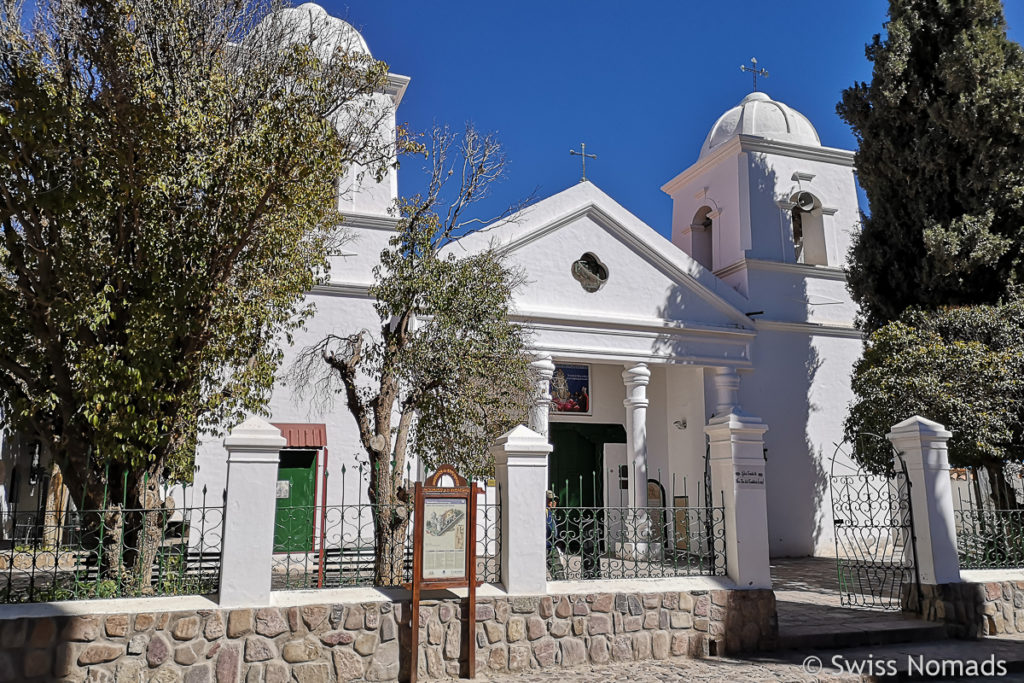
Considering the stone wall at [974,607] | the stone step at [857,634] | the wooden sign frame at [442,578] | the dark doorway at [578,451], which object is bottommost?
the stone step at [857,634]

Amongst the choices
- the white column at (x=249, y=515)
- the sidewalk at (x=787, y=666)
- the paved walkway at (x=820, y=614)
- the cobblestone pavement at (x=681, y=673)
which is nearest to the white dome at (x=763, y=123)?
the paved walkway at (x=820, y=614)

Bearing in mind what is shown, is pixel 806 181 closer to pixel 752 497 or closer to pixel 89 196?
pixel 752 497

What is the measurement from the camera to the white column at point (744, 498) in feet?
24.5

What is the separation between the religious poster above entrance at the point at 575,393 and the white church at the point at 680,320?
39mm

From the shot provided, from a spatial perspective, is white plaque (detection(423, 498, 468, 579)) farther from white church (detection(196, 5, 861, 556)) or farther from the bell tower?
the bell tower

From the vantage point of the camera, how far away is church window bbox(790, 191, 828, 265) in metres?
17.3

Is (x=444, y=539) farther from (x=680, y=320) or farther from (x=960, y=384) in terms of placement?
(x=680, y=320)

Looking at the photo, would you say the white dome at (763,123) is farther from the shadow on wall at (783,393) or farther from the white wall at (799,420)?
the white wall at (799,420)

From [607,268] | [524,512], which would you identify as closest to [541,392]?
[607,268]

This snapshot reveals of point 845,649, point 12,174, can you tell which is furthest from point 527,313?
point 12,174

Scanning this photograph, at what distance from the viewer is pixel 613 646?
6.99 m

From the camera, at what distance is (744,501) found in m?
7.50

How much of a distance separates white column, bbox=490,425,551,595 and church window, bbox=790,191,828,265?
39.8 feet

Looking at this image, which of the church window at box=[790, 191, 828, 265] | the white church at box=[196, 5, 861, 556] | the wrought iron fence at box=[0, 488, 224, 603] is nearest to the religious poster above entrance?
the white church at box=[196, 5, 861, 556]
